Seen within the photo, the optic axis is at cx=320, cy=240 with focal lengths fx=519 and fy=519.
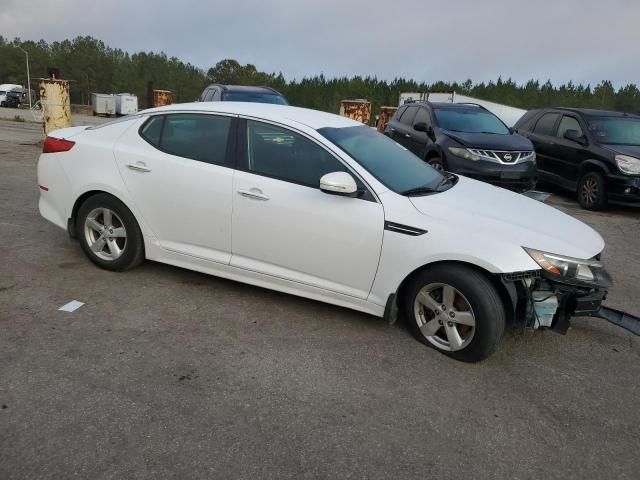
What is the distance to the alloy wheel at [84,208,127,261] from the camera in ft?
14.8

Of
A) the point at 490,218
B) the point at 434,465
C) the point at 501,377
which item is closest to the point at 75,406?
the point at 434,465

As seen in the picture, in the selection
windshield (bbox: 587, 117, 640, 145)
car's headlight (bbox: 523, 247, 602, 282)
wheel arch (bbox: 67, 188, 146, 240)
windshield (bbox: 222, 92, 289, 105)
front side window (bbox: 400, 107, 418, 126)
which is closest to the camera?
car's headlight (bbox: 523, 247, 602, 282)

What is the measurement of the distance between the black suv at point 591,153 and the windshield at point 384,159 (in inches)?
221

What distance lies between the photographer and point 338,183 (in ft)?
11.5

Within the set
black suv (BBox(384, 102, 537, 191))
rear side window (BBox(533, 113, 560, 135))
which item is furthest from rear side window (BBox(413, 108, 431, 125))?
rear side window (BBox(533, 113, 560, 135))

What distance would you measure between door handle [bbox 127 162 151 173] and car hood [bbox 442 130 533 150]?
18.6 feet

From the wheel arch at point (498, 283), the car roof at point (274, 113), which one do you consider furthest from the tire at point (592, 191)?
the wheel arch at point (498, 283)

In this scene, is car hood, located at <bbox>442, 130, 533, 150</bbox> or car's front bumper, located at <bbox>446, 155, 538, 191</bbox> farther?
car hood, located at <bbox>442, 130, 533, 150</bbox>

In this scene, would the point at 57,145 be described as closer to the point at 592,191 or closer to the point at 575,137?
the point at 592,191

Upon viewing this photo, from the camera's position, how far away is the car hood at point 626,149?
8596 millimetres

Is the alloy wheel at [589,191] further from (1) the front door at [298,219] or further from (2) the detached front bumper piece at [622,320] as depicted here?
(1) the front door at [298,219]

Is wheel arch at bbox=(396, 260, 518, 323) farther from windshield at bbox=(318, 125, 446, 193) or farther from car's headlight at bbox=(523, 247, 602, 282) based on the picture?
windshield at bbox=(318, 125, 446, 193)

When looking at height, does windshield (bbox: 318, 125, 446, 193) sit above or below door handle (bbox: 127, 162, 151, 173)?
above

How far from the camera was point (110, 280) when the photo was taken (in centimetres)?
448
